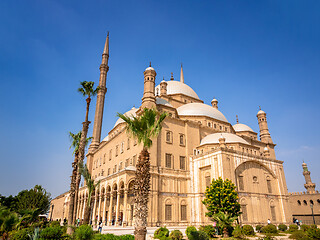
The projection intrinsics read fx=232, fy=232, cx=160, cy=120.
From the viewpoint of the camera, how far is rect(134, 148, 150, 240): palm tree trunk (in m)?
11.6

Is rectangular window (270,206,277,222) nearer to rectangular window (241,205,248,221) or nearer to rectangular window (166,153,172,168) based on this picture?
rectangular window (241,205,248,221)

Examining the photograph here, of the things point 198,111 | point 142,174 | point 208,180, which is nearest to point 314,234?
point 142,174

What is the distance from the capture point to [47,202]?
42.8m

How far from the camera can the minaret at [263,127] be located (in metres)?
44.8

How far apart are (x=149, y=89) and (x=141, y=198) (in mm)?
21081

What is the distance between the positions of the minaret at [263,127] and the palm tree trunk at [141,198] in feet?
125

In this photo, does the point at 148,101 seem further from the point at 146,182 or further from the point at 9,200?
the point at 9,200

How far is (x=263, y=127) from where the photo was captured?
1801 inches

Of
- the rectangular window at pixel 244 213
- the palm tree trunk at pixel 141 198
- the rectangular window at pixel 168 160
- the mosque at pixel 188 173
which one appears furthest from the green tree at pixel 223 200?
the palm tree trunk at pixel 141 198

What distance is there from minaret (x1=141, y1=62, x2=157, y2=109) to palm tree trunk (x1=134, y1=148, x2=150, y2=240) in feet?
60.0

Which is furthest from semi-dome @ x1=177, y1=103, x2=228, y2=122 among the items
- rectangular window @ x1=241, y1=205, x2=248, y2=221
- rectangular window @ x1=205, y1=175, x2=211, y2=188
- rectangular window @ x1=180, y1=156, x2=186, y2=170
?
rectangular window @ x1=241, y1=205, x2=248, y2=221

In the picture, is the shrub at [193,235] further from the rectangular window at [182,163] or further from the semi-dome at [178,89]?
the semi-dome at [178,89]

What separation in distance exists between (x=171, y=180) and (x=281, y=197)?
15701 millimetres

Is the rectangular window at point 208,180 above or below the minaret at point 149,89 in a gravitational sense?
below
